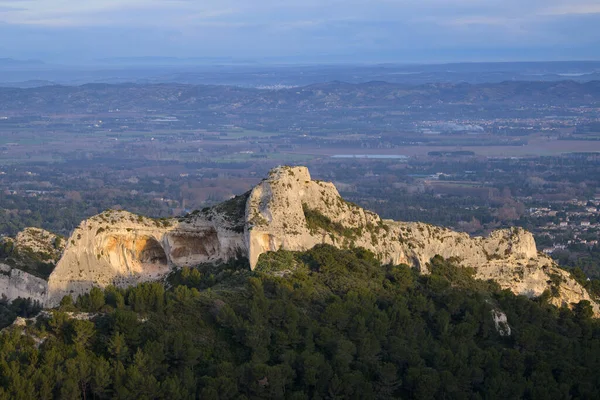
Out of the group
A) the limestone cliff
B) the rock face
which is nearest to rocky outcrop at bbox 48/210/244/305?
the rock face

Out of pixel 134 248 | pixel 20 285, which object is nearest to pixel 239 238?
pixel 134 248

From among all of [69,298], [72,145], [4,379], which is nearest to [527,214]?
[69,298]

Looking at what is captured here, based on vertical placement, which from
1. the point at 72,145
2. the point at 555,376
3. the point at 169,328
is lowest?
the point at 72,145

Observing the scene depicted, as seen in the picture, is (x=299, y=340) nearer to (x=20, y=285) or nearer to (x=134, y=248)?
(x=134, y=248)

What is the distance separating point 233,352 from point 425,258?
1243 cm

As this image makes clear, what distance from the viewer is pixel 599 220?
10144cm

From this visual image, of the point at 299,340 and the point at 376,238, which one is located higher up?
the point at 376,238

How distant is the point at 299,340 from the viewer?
108 ft

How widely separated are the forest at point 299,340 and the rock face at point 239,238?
0.84 meters

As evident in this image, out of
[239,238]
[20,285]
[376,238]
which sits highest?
[239,238]

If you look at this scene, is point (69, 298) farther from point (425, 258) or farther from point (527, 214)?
point (527, 214)

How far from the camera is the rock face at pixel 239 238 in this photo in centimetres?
3806

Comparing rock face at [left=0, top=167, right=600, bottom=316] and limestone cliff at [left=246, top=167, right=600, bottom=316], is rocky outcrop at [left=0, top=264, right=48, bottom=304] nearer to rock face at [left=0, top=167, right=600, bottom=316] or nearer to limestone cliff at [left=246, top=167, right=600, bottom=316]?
rock face at [left=0, top=167, right=600, bottom=316]

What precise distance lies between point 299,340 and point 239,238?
7555 mm
